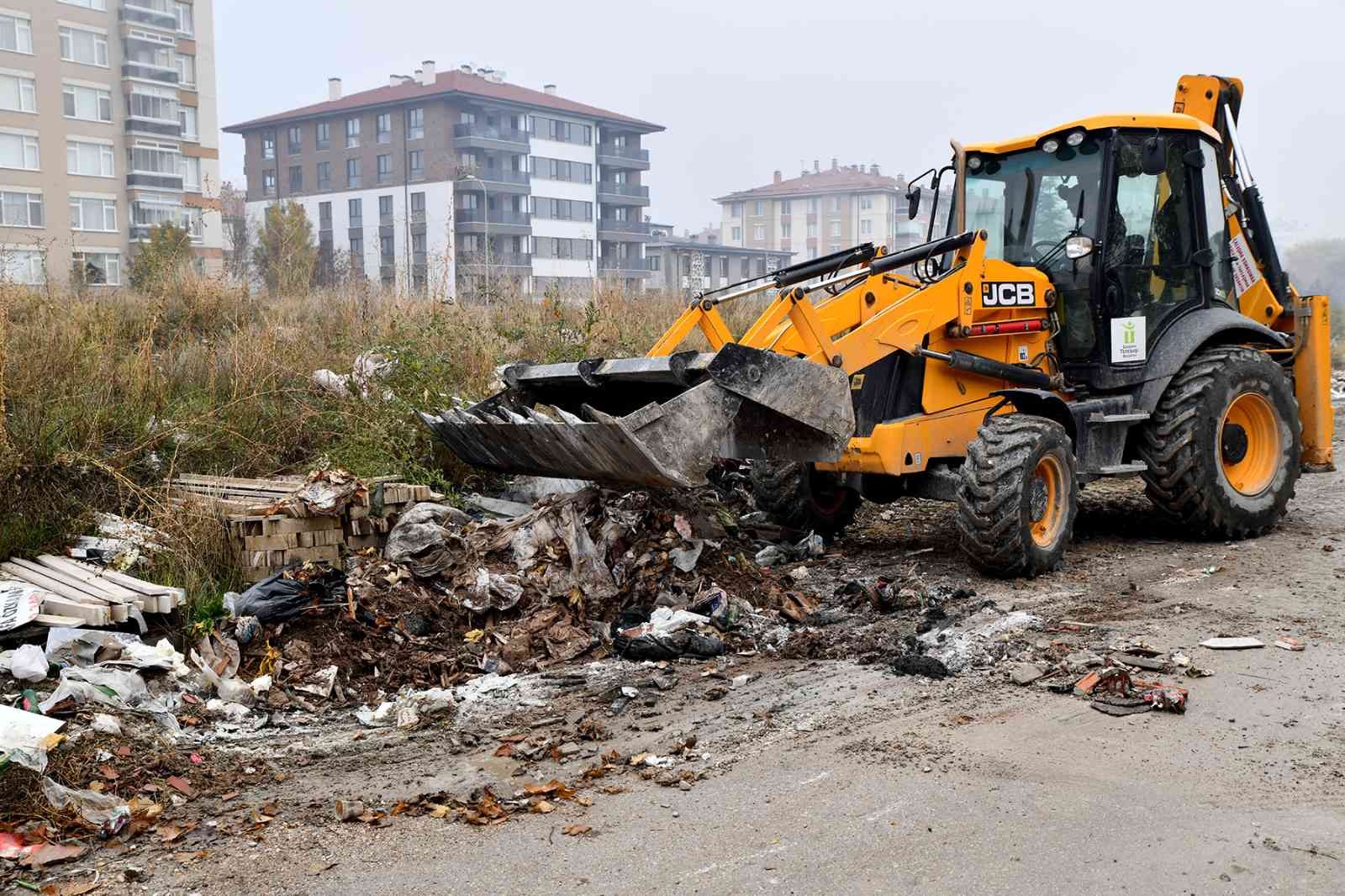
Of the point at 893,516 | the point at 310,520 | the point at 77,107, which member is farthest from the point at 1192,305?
the point at 77,107

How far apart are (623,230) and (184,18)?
28.7m

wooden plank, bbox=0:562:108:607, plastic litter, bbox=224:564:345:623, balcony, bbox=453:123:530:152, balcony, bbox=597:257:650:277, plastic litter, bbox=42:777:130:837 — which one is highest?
balcony, bbox=453:123:530:152

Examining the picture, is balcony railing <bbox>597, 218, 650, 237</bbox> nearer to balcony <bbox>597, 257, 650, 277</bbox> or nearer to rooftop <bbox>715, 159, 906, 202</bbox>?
balcony <bbox>597, 257, 650, 277</bbox>

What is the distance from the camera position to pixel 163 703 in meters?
5.56

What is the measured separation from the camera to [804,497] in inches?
346

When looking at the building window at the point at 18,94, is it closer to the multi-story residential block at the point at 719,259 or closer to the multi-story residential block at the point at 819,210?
the multi-story residential block at the point at 719,259

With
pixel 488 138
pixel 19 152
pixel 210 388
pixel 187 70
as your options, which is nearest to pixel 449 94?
pixel 488 138

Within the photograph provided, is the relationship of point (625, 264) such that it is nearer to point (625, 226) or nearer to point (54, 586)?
point (625, 226)

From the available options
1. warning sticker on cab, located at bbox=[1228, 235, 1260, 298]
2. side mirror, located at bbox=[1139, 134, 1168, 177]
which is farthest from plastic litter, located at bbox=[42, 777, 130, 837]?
warning sticker on cab, located at bbox=[1228, 235, 1260, 298]

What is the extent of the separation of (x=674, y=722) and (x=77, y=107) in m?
48.7

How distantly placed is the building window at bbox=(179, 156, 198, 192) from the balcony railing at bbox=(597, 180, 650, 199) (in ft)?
84.5

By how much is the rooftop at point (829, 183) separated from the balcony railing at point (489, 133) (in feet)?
95.2

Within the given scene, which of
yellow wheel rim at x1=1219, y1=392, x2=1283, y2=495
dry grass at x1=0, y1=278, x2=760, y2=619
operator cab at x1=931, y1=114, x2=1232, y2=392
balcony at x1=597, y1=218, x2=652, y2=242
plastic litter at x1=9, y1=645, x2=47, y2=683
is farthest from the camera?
balcony at x1=597, y1=218, x2=652, y2=242

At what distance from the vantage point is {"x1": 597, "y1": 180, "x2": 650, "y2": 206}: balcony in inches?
2822
